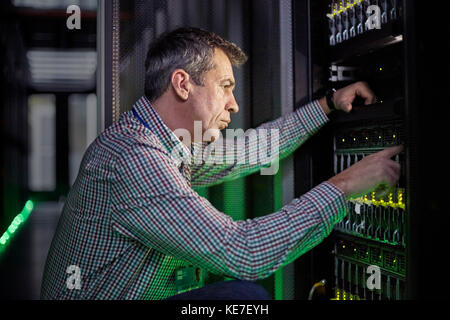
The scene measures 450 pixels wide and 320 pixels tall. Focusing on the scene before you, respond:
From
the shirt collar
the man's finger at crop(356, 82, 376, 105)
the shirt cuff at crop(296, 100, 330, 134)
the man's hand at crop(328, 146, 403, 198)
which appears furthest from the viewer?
the shirt cuff at crop(296, 100, 330, 134)

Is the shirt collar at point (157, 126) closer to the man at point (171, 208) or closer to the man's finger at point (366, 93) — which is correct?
the man at point (171, 208)

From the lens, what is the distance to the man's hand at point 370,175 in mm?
1182

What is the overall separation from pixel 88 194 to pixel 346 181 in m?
0.76

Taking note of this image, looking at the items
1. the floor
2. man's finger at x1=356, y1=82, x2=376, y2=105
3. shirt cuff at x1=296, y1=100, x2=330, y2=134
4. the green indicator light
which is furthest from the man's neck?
the green indicator light

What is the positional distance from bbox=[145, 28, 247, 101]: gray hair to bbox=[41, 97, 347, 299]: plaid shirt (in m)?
0.12

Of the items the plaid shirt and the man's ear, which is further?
the man's ear

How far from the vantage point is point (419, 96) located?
1.06 m

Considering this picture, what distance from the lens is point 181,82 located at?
1.40 metres

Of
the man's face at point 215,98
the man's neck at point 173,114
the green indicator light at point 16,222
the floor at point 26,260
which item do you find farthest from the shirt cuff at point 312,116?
the green indicator light at point 16,222

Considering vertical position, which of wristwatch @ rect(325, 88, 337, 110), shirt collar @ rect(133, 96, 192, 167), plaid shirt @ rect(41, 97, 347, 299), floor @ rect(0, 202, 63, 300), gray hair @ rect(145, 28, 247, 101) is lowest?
floor @ rect(0, 202, 63, 300)

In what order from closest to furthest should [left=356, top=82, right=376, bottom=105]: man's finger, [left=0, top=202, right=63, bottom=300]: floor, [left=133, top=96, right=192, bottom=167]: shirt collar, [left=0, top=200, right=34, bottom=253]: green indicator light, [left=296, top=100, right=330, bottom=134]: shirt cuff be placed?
1. [left=133, top=96, right=192, bottom=167]: shirt collar
2. [left=356, top=82, right=376, bottom=105]: man's finger
3. [left=296, top=100, right=330, bottom=134]: shirt cuff
4. [left=0, top=202, right=63, bottom=300]: floor
5. [left=0, top=200, right=34, bottom=253]: green indicator light

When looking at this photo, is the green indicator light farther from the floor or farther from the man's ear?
the man's ear

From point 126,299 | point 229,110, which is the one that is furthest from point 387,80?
point 126,299

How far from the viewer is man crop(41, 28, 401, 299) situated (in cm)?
107
